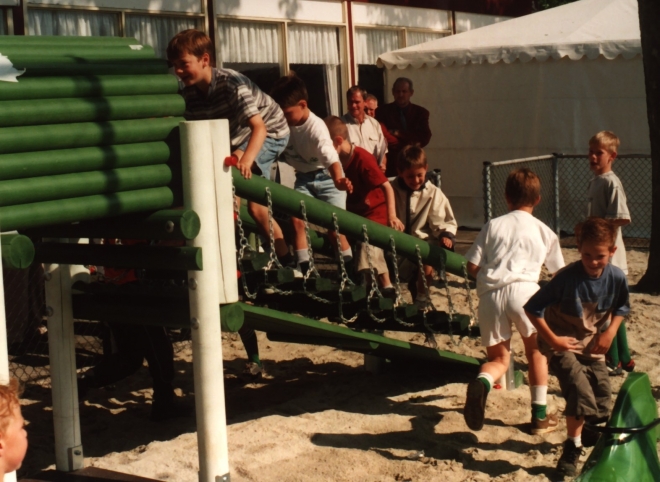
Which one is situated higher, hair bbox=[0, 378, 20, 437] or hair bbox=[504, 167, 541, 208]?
hair bbox=[504, 167, 541, 208]

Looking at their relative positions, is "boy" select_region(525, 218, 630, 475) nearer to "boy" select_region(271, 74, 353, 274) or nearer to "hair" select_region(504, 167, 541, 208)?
"hair" select_region(504, 167, 541, 208)

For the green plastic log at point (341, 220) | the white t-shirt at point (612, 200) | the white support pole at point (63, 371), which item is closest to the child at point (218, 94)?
the green plastic log at point (341, 220)

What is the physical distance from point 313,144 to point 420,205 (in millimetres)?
953

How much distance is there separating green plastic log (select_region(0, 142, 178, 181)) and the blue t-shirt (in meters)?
2.02

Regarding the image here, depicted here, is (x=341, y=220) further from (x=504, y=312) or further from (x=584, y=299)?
(x=584, y=299)

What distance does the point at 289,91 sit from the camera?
722 centimetres

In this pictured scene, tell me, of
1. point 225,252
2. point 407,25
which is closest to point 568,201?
point 407,25

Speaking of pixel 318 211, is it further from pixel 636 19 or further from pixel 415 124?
pixel 636 19

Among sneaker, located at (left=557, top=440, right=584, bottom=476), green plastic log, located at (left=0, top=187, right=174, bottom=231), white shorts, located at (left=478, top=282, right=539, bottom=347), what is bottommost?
sneaker, located at (left=557, top=440, right=584, bottom=476)

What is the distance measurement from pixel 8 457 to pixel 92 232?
7.75 feet

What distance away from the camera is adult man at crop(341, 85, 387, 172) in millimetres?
10781

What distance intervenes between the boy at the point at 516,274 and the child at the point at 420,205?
1479mm

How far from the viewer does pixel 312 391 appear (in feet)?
24.0

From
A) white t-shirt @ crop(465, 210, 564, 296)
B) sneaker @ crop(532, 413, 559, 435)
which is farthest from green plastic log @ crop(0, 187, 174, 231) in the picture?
sneaker @ crop(532, 413, 559, 435)
